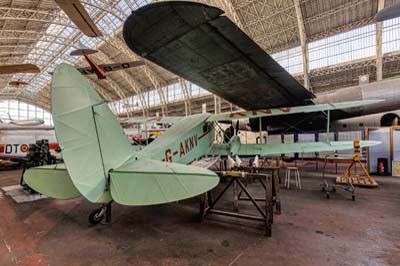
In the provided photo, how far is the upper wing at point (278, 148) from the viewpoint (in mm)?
6355

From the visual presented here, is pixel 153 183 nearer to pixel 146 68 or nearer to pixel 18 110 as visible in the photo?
pixel 146 68

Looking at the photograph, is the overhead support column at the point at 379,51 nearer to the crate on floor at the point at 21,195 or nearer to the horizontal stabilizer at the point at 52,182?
the horizontal stabilizer at the point at 52,182

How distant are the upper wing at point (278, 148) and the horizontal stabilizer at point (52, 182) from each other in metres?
4.68

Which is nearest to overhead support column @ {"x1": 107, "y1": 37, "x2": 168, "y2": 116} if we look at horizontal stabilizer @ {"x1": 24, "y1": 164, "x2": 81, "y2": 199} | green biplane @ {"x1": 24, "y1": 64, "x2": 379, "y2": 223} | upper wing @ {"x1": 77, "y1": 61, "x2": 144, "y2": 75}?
upper wing @ {"x1": 77, "y1": 61, "x2": 144, "y2": 75}

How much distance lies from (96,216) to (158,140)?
6.68ft

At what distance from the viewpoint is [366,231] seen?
11.5 feet

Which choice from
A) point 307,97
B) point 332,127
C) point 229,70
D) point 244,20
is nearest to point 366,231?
point 229,70

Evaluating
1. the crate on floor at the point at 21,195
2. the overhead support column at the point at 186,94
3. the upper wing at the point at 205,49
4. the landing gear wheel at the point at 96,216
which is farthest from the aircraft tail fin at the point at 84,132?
the overhead support column at the point at 186,94

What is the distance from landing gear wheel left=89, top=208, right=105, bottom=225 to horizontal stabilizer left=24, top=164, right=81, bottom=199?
1.01 meters

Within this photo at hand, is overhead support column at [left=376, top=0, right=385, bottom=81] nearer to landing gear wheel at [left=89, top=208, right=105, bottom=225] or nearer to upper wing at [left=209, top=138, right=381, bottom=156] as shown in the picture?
upper wing at [left=209, top=138, right=381, bottom=156]

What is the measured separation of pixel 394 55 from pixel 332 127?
36.3 ft

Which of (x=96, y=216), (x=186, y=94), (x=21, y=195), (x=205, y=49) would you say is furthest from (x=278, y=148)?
(x=186, y=94)

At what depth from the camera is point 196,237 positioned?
335 centimetres

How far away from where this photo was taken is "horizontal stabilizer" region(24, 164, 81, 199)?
3145 millimetres
